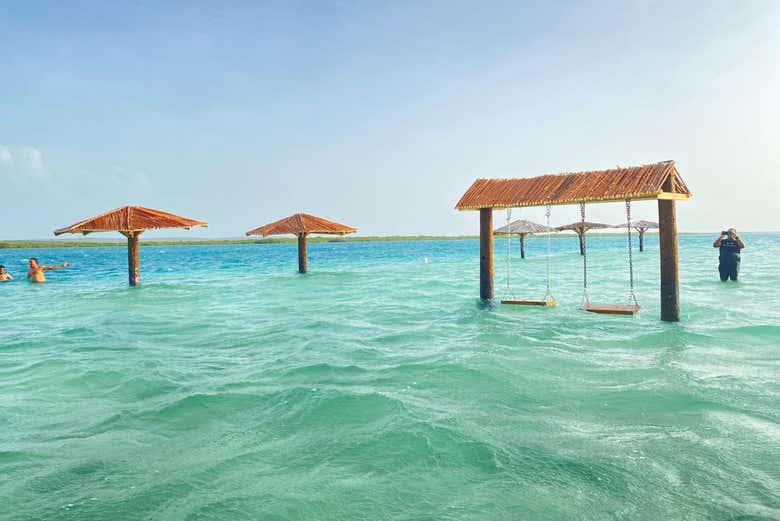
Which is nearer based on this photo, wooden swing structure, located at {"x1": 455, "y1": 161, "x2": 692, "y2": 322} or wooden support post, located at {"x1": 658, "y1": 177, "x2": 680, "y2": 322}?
wooden swing structure, located at {"x1": 455, "y1": 161, "x2": 692, "y2": 322}

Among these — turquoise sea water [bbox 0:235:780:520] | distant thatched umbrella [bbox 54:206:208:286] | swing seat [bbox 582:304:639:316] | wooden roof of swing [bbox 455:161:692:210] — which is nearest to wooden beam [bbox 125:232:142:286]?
distant thatched umbrella [bbox 54:206:208:286]

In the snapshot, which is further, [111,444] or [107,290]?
[107,290]

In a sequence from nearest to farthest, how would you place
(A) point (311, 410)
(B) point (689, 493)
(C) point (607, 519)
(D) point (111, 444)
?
(C) point (607, 519), (B) point (689, 493), (D) point (111, 444), (A) point (311, 410)

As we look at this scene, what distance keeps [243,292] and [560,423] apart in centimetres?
1678

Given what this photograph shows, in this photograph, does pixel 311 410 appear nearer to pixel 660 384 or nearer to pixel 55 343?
pixel 660 384

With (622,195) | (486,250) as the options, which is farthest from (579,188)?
(486,250)

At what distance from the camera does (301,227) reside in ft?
81.1

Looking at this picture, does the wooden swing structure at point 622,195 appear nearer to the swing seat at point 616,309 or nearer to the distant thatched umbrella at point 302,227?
the swing seat at point 616,309

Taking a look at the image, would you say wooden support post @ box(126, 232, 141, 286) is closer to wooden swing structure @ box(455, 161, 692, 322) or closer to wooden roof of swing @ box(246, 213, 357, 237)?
wooden roof of swing @ box(246, 213, 357, 237)

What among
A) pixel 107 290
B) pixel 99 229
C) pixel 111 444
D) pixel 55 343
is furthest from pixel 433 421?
pixel 107 290

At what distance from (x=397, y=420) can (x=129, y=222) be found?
16945mm

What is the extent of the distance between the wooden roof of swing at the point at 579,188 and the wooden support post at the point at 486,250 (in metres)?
0.49

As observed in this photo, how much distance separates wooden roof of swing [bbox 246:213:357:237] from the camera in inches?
976

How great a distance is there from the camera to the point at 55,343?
10.8 m
